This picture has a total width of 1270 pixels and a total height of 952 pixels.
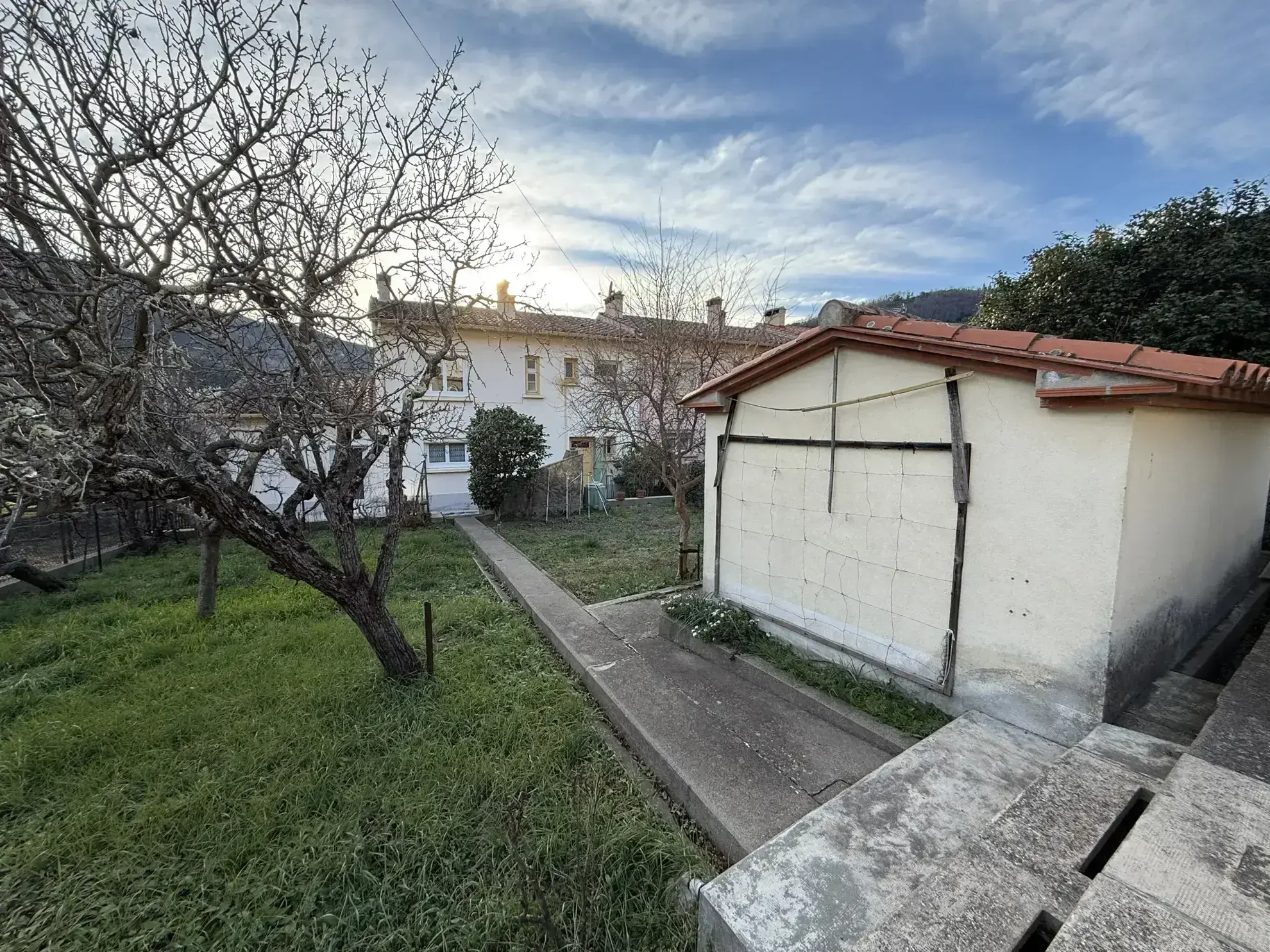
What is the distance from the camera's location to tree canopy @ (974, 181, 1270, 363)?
7.13 m

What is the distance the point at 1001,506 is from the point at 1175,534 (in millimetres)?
1479

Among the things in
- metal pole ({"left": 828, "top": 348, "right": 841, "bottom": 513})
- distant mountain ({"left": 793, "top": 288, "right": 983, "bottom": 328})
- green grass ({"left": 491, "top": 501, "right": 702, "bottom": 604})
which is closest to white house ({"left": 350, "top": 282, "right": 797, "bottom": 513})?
green grass ({"left": 491, "top": 501, "right": 702, "bottom": 604})

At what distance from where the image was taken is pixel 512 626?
6.02m

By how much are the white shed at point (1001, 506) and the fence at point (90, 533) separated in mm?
9860

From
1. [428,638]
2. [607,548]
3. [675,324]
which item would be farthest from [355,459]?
[607,548]

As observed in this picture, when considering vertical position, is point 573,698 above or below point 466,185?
below

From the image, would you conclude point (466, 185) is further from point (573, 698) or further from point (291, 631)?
point (291, 631)

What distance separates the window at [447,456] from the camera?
1476 centimetres

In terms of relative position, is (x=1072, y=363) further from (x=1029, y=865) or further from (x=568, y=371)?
(x=568, y=371)

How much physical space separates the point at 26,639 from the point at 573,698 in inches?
257

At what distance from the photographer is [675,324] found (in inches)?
344

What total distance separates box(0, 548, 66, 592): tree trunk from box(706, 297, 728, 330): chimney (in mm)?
11273

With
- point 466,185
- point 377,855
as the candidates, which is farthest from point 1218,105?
point 377,855

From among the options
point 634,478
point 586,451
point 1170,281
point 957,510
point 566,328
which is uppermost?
point 566,328
